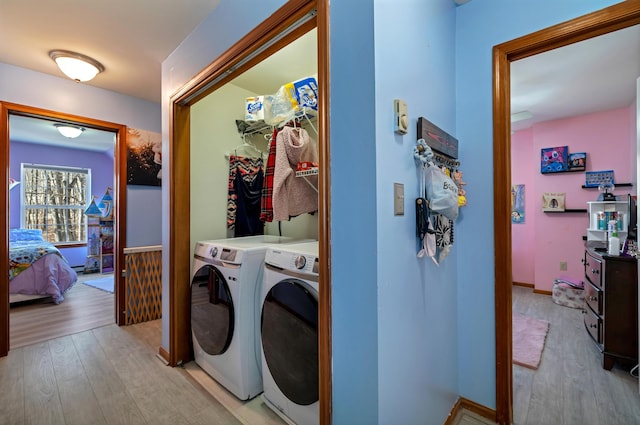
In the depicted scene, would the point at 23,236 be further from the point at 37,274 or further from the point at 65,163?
the point at 65,163

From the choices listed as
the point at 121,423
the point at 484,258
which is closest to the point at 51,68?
the point at 121,423

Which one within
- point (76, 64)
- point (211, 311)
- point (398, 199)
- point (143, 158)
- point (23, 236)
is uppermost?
point (76, 64)

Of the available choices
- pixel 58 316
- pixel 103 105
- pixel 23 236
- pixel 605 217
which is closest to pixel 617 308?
pixel 605 217

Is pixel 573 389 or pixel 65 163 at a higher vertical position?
pixel 65 163

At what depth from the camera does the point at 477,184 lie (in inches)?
63.8

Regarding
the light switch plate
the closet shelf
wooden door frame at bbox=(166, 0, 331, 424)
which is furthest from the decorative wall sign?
the closet shelf

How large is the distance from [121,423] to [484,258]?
2.22m

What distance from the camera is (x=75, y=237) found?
19.4ft

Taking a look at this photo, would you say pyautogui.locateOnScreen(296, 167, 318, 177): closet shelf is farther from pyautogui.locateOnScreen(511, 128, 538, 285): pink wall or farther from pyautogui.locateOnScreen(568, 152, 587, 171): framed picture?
pyautogui.locateOnScreen(568, 152, 587, 171): framed picture

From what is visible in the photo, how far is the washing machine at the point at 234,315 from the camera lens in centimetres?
172

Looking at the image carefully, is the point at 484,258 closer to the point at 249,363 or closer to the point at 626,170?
the point at 249,363

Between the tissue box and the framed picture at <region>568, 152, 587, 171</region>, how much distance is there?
13.9 feet

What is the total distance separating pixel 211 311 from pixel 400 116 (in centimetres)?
168

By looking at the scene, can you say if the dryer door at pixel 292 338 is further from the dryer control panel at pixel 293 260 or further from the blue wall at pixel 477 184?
the blue wall at pixel 477 184
